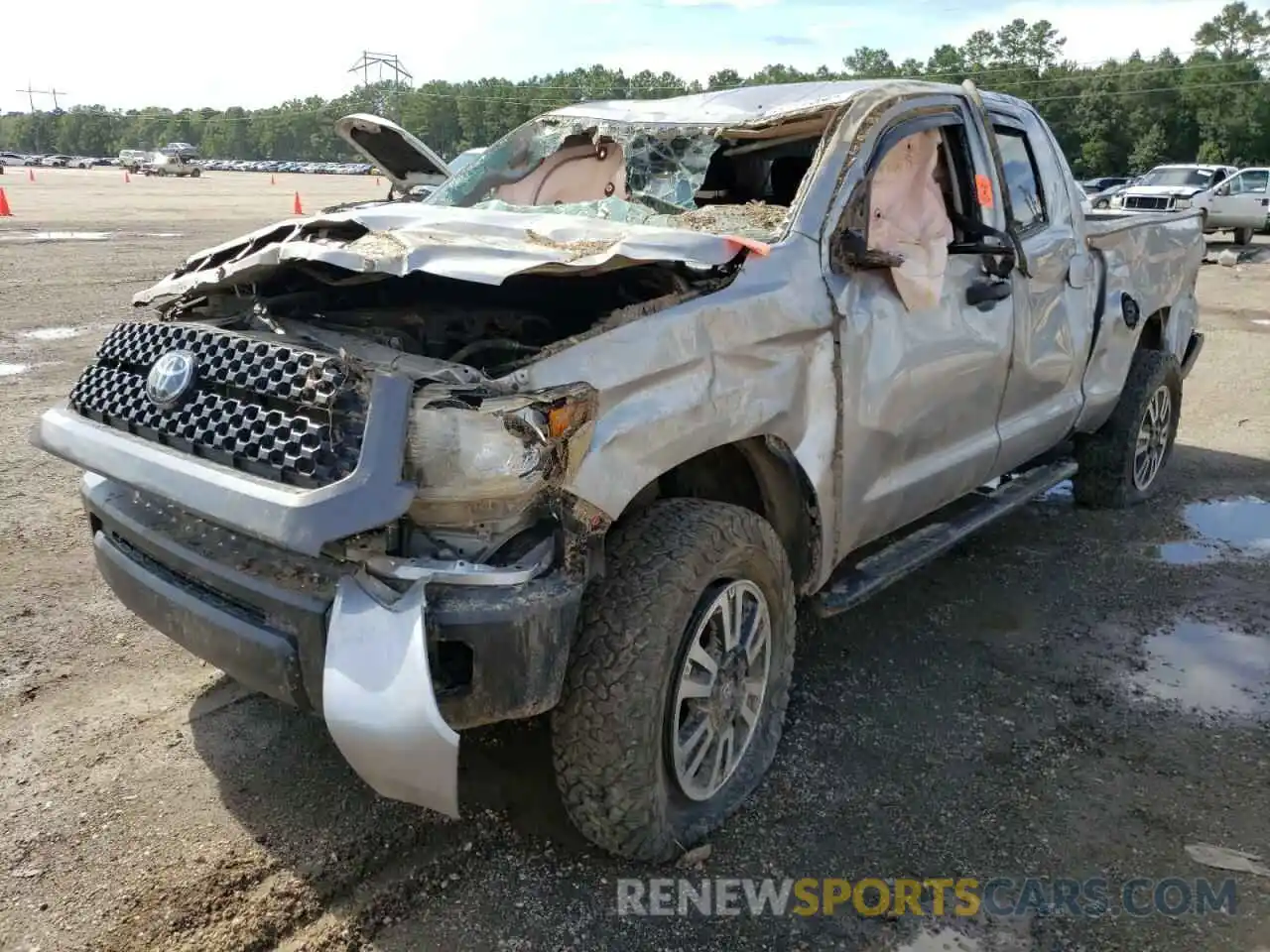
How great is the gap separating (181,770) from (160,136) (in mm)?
156344

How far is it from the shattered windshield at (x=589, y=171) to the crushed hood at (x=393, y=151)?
0.40 metres

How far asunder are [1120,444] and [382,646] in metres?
4.59

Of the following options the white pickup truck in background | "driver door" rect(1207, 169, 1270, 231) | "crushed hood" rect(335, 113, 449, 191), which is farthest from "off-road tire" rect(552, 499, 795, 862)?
"driver door" rect(1207, 169, 1270, 231)

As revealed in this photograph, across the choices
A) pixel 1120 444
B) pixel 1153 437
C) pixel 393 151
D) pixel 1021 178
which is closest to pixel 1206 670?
pixel 1120 444

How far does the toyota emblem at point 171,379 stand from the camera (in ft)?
8.33

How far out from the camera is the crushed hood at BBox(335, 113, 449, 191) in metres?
4.65

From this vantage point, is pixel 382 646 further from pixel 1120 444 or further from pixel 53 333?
pixel 53 333

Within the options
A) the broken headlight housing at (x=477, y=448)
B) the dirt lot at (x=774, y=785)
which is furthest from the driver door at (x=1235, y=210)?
the broken headlight housing at (x=477, y=448)

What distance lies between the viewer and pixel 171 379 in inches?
101

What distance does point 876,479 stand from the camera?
11.1 feet

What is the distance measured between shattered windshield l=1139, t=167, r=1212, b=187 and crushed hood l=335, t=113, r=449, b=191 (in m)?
22.4

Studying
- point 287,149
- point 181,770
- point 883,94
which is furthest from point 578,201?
point 287,149

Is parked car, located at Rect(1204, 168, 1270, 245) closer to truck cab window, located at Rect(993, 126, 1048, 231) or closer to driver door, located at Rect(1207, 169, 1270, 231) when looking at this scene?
driver door, located at Rect(1207, 169, 1270, 231)

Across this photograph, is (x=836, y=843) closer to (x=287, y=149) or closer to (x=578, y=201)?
(x=578, y=201)
